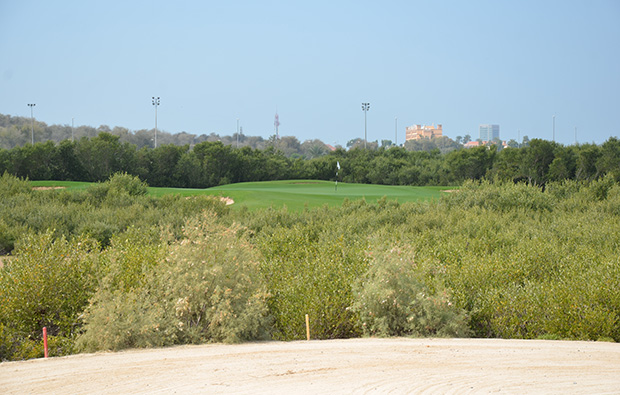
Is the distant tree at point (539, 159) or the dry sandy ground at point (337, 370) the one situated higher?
the distant tree at point (539, 159)

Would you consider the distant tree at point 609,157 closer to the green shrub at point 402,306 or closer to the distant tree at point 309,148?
the green shrub at point 402,306

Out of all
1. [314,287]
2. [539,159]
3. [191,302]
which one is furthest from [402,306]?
[539,159]

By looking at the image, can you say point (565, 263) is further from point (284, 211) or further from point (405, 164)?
point (405, 164)

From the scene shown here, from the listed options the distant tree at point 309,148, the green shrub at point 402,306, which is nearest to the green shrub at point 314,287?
the green shrub at point 402,306

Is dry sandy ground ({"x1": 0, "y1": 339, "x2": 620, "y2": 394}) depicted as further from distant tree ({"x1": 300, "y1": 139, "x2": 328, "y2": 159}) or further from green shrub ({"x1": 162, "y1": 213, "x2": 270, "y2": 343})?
distant tree ({"x1": 300, "y1": 139, "x2": 328, "y2": 159})

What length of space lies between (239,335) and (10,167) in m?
48.7

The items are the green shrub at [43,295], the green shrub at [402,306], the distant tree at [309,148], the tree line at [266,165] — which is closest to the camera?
the green shrub at [402,306]

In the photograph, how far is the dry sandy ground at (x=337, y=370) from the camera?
777cm

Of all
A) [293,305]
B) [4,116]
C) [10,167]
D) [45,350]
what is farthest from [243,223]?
[4,116]

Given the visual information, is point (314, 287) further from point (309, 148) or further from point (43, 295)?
point (309, 148)

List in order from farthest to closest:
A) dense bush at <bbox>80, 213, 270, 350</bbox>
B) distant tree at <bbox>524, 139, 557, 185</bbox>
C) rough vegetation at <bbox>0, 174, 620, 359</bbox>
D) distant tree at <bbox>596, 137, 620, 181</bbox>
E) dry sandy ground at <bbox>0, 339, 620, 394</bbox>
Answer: distant tree at <bbox>524, 139, 557, 185</bbox> → distant tree at <bbox>596, 137, 620, 181</bbox> → rough vegetation at <bbox>0, 174, 620, 359</bbox> → dense bush at <bbox>80, 213, 270, 350</bbox> → dry sandy ground at <bbox>0, 339, 620, 394</bbox>

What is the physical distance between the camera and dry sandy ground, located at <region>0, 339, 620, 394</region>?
7770mm

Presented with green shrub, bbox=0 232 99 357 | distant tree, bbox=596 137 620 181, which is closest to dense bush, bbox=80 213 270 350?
green shrub, bbox=0 232 99 357

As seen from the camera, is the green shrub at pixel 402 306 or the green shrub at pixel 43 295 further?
the green shrub at pixel 43 295
